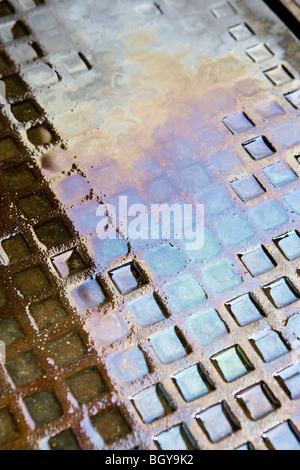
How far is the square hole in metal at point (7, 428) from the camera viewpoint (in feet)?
4.00

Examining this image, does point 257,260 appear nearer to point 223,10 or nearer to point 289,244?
point 289,244

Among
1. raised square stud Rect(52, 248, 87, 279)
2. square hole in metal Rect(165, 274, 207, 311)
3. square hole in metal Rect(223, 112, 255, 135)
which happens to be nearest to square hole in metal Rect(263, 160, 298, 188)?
square hole in metal Rect(223, 112, 255, 135)

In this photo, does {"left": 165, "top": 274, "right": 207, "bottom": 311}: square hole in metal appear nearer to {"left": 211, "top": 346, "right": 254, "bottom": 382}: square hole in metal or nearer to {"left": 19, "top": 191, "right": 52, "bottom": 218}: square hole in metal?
{"left": 211, "top": 346, "right": 254, "bottom": 382}: square hole in metal

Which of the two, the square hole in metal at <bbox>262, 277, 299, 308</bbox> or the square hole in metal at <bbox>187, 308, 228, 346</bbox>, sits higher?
the square hole in metal at <bbox>262, 277, 299, 308</bbox>

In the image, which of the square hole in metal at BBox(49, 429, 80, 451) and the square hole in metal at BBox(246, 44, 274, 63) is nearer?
the square hole in metal at BBox(49, 429, 80, 451)

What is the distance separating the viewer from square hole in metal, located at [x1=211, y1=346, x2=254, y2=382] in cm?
133

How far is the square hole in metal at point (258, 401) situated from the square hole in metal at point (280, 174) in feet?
2.15

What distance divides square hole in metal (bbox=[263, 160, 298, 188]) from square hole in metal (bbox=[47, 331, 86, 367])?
80 centimetres

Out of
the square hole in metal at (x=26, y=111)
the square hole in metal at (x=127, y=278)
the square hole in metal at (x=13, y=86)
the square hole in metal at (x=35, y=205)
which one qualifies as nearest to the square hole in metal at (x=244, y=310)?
the square hole in metal at (x=127, y=278)

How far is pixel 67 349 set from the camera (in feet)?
4.41

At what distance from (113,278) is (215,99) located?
78 cm

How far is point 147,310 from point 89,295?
0.17 meters

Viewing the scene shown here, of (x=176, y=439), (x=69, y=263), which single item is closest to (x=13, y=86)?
(x=69, y=263)

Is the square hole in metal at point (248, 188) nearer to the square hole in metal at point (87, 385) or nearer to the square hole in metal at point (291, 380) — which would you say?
the square hole in metal at point (291, 380)
